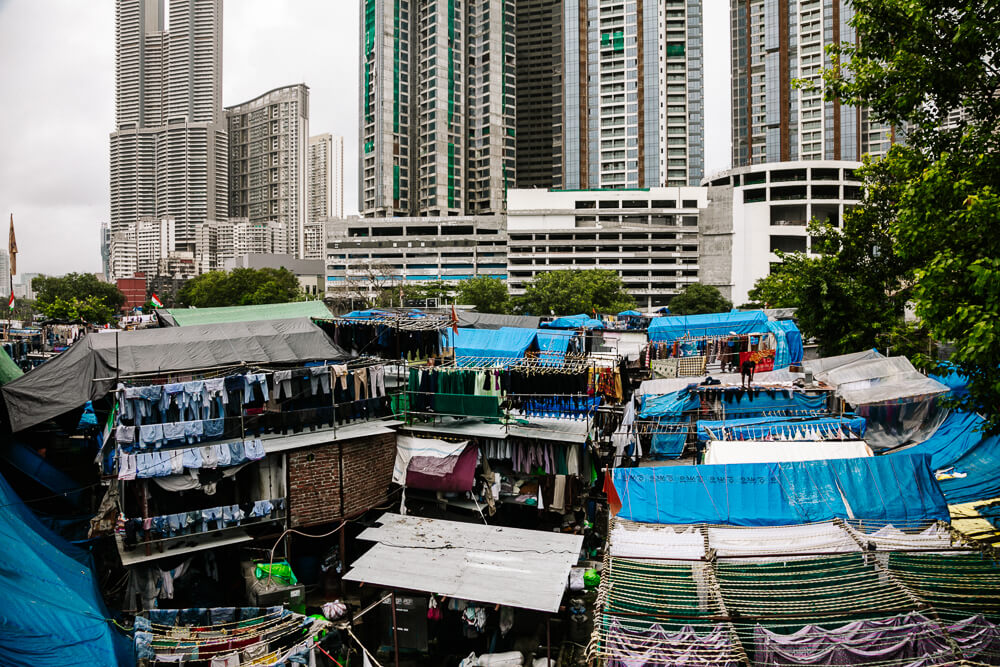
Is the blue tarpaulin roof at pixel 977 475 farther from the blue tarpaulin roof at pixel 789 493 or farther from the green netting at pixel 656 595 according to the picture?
the green netting at pixel 656 595

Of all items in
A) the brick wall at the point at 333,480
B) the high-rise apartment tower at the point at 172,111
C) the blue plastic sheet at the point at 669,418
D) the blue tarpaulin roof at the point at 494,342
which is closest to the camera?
the brick wall at the point at 333,480

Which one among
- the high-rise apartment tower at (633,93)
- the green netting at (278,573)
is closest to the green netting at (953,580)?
the green netting at (278,573)

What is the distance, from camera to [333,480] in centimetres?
1340

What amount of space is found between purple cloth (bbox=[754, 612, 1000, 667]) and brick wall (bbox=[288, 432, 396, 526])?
29.3ft

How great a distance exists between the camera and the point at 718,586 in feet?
26.3

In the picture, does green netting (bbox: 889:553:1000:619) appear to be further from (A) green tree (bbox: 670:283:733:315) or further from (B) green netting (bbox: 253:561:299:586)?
(A) green tree (bbox: 670:283:733:315)

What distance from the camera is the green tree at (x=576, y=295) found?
53.1 meters

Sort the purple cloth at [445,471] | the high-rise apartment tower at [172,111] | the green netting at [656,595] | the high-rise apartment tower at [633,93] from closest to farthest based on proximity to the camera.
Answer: the green netting at [656,595] < the purple cloth at [445,471] < the high-rise apartment tower at [633,93] < the high-rise apartment tower at [172,111]

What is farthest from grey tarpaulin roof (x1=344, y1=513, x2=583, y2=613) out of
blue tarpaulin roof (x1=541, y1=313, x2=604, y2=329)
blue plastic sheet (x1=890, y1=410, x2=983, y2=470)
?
blue tarpaulin roof (x1=541, y1=313, x2=604, y2=329)

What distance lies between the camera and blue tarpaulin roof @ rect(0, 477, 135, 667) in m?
7.79

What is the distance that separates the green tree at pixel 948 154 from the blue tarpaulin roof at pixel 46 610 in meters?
11.9

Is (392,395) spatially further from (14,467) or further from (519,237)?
(519,237)

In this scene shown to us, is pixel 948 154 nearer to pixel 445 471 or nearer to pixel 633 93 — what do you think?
pixel 445 471

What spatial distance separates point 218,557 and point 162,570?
49.9 inches
